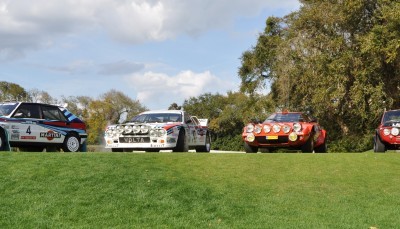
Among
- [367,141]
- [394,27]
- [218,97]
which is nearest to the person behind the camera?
[394,27]

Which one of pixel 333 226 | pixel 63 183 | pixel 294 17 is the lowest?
pixel 333 226

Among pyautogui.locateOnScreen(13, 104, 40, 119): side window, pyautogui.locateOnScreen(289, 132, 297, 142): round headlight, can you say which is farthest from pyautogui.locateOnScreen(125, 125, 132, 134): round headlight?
pyautogui.locateOnScreen(289, 132, 297, 142): round headlight

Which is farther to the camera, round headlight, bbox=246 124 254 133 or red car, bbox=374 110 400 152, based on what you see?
round headlight, bbox=246 124 254 133

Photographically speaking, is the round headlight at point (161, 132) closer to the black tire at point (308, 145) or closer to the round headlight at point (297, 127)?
the round headlight at point (297, 127)

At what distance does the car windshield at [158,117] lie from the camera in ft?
49.4

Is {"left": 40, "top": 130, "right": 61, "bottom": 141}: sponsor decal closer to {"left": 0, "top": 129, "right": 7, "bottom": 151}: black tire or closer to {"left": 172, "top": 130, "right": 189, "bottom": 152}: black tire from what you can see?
{"left": 0, "top": 129, "right": 7, "bottom": 151}: black tire

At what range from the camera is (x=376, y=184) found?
905 centimetres

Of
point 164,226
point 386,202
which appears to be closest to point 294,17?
point 386,202

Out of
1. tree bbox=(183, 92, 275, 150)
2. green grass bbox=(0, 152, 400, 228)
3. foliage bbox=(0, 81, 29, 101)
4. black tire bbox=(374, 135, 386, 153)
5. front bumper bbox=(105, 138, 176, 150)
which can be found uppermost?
foliage bbox=(0, 81, 29, 101)

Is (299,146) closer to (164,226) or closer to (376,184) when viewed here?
(376,184)

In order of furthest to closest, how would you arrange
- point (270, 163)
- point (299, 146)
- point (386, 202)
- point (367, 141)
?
point (367, 141) < point (299, 146) < point (270, 163) < point (386, 202)

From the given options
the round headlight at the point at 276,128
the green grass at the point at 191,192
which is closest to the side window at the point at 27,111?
the green grass at the point at 191,192

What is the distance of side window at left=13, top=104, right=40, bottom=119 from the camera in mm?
13557

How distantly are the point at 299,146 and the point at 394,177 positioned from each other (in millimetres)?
5136
